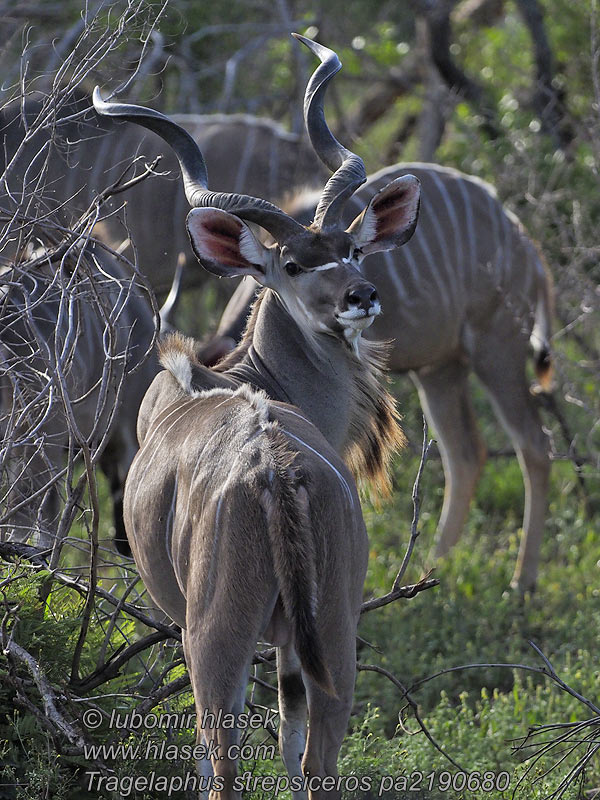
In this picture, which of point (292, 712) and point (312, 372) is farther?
point (312, 372)

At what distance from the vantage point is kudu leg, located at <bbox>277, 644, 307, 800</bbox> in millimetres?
2127

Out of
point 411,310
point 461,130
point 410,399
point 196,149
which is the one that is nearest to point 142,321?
point 411,310

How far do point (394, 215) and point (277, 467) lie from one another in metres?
1.24

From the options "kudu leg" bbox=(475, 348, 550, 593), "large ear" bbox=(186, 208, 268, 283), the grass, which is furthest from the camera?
"kudu leg" bbox=(475, 348, 550, 593)

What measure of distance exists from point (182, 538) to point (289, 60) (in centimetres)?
561

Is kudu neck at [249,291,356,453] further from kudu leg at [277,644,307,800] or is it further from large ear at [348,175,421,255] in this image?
kudu leg at [277,644,307,800]

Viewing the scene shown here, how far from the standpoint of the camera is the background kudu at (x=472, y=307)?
4.36m

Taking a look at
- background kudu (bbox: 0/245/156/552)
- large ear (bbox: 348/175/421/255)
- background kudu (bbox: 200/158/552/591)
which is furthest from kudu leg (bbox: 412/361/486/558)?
large ear (bbox: 348/175/421/255)

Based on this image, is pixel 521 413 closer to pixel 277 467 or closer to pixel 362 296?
pixel 362 296

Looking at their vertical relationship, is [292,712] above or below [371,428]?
below

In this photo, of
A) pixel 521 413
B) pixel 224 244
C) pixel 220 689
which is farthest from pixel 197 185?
pixel 521 413

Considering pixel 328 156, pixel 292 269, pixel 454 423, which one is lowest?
pixel 292 269

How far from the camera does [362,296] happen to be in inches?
100.0

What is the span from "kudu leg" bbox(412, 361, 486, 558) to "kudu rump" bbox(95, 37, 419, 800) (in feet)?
6.12
